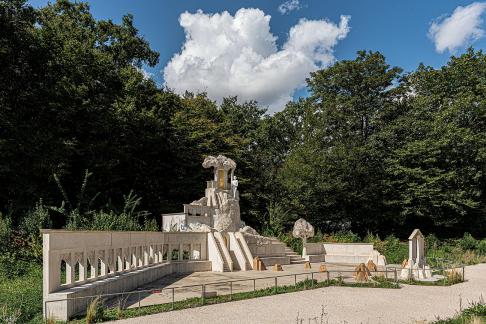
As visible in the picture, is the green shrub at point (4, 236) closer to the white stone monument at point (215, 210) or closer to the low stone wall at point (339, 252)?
the white stone monument at point (215, 210)

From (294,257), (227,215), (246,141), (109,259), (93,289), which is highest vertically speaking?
(246,141)

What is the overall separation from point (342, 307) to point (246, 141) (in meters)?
29.5

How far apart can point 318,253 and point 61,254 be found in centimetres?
2105

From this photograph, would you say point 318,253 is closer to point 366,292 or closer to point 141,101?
point 366,292

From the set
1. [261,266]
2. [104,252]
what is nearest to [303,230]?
[261,266]

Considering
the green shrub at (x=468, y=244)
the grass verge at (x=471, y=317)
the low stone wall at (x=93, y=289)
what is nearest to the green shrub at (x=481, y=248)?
the green shrub at (x=468, y=244)

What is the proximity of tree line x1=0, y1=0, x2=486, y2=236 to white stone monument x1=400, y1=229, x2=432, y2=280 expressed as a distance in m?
15.0

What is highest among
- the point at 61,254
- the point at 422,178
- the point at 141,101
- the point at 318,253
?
the point at 141,101

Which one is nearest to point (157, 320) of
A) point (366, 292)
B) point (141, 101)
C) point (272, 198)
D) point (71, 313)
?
point (71, 313)

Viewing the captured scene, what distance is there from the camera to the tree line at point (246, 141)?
88.4ft

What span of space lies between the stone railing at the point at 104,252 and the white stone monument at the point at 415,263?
9921mm

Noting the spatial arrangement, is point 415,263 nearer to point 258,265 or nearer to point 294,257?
point 258,265

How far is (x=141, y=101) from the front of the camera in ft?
115

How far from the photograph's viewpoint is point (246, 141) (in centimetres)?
4166
